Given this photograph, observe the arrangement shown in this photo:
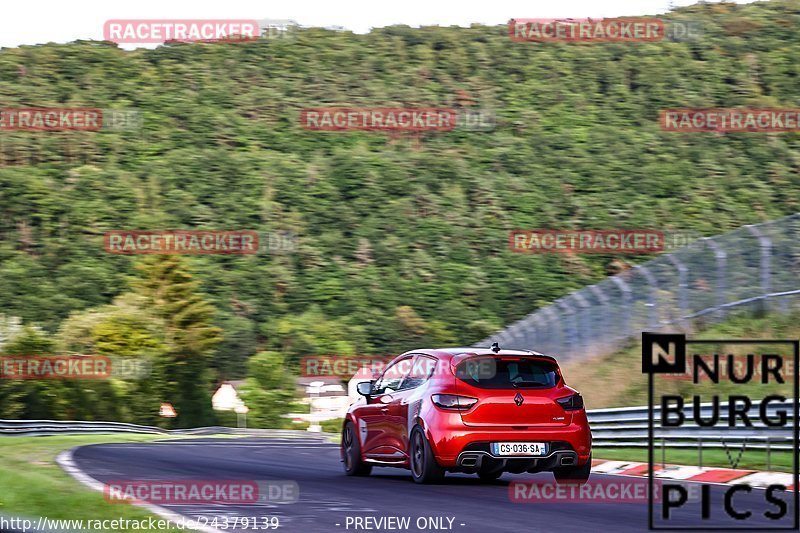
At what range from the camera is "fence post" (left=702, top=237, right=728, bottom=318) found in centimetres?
2148

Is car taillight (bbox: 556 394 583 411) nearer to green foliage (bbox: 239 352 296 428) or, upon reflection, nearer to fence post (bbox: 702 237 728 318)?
fence post (bbox: 702 237 728 318)

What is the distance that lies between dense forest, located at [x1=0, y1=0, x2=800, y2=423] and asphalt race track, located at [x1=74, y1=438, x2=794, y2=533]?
130 ft

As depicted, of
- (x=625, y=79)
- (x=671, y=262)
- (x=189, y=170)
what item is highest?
(x=625, y=79)

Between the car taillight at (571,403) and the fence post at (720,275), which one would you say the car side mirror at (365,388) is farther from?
the fence post at (720,275)

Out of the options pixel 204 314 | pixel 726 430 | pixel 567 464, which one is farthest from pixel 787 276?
pixel 204 314

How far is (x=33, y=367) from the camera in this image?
57.0m

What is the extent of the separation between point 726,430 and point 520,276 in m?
70.3

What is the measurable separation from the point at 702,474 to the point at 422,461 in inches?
131

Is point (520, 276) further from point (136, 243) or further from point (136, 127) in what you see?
point (136, 127)

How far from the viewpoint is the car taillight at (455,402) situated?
11891mm

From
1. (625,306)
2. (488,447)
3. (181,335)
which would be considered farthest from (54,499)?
(181,335)

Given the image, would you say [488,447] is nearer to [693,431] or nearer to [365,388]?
[365,388]

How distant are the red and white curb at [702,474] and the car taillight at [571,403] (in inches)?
70.6

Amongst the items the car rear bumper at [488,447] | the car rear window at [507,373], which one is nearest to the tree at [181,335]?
the car rear window at [507,373]
